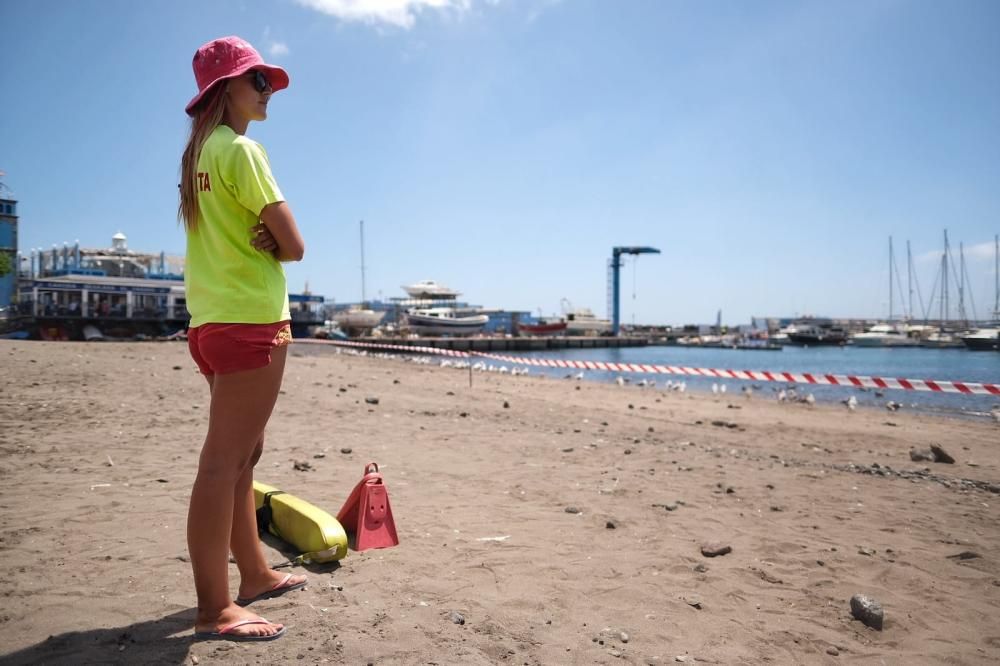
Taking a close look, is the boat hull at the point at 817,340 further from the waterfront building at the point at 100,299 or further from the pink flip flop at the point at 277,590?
the pink flip flop at the point at 277,590

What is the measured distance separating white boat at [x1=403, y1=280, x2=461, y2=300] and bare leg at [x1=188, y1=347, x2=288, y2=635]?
275ft

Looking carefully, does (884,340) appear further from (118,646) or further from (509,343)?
(118,646)

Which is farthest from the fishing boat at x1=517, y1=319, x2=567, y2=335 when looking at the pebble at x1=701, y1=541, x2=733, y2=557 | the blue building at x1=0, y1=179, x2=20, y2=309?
the pebble at x1=701, y1=541, x2=733, y2=557

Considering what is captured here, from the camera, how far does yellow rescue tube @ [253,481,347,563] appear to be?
2912mm

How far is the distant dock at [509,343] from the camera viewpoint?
48.9m

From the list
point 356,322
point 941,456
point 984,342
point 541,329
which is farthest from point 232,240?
point 984,342

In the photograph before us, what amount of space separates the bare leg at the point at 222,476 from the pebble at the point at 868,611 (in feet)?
8.61

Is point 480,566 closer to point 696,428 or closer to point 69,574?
point 69,574

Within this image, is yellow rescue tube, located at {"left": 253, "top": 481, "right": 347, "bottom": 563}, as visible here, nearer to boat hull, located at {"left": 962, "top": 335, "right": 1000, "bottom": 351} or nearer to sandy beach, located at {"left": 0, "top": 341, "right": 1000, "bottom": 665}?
sandy beach, located at {"left": 0, "top": 341, "right": 1000, "bottom": 665}

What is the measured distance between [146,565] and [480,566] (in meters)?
1.63

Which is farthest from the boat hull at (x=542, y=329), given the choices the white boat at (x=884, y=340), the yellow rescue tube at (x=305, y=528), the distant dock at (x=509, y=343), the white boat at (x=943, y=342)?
the yellow rescue tube at (x=305, y=528)

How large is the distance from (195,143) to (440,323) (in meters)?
60.2

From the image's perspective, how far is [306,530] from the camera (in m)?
3.04

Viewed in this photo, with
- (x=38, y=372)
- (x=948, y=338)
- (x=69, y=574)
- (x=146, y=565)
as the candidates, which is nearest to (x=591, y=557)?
(x=146, y=565)
